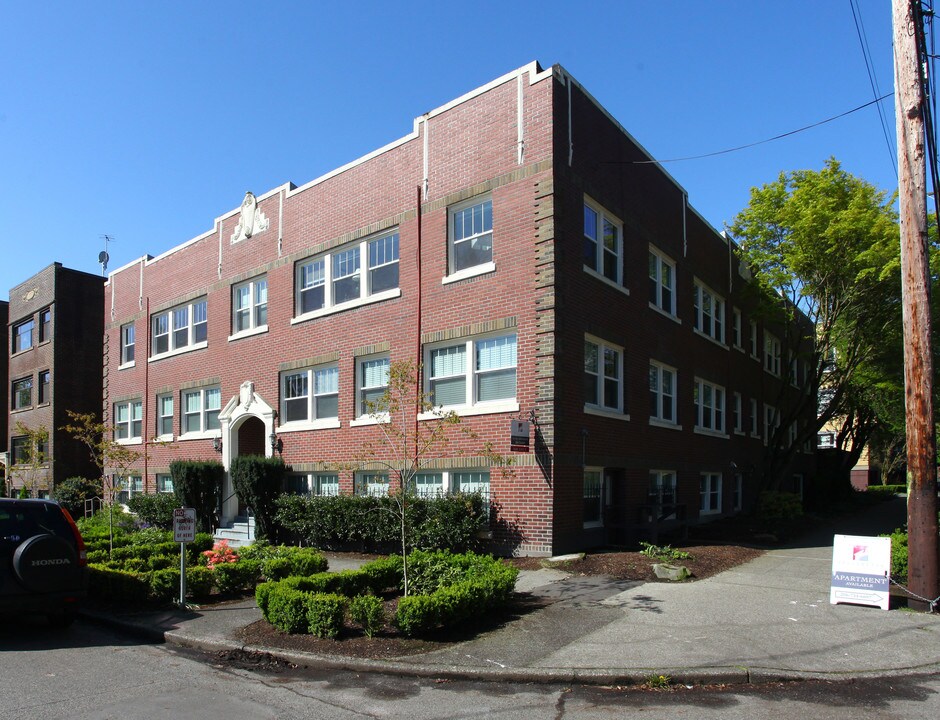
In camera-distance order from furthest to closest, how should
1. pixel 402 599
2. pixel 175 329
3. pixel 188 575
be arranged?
pixel 175 329 → pixel 188 575 → pixel 402 599

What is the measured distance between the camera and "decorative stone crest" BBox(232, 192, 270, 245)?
71.4 feet

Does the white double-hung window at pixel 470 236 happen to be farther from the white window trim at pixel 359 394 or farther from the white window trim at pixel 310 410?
the white window trim at pixel 310 410

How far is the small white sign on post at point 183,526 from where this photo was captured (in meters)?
10.6

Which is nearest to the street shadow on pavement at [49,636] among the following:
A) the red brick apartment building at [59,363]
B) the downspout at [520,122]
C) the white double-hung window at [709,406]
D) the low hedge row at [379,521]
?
the low hedge row at [379,521]

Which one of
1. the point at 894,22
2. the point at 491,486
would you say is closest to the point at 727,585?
the point at 491,486

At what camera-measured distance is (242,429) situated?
22.5 meters

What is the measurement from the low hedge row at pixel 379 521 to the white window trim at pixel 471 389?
1.69 m

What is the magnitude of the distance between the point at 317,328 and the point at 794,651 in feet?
45.9

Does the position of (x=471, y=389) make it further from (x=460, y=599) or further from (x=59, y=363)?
(x=59, y=363)

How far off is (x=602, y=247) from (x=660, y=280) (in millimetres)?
3698

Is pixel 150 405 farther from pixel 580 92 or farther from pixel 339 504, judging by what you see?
pixel 580 92

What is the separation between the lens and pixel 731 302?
25.3 metres

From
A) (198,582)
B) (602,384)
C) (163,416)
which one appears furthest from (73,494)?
(602,384)

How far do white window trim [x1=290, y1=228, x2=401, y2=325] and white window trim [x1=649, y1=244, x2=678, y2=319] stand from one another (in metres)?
6.48
